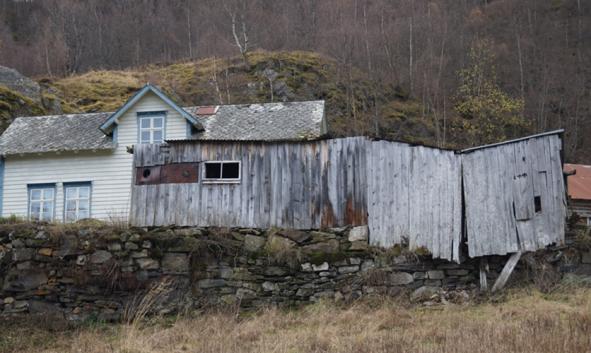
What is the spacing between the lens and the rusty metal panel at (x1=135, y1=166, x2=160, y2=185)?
17078mm

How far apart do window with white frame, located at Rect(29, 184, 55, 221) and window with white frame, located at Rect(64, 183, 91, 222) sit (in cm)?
62

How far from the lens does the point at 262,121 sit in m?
22.9

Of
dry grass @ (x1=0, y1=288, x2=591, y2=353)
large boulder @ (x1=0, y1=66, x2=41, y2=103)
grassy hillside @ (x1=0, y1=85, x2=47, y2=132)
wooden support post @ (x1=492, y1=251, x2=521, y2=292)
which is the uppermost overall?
large boulder @ (x1=0, y1=66, x2=41, y2=103)

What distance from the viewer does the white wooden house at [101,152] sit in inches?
867

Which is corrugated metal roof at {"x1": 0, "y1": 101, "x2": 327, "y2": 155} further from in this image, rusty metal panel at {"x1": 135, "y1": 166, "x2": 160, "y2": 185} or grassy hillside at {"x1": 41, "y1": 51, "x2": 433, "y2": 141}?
grassy hillside at {"x1": 41, "y1": 51, "x2": 433, "y2": 141}

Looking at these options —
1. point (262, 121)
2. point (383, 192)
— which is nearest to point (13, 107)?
point (262, 121)

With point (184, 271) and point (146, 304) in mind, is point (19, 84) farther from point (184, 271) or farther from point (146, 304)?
point (146, 304)

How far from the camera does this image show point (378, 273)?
49.1 ft

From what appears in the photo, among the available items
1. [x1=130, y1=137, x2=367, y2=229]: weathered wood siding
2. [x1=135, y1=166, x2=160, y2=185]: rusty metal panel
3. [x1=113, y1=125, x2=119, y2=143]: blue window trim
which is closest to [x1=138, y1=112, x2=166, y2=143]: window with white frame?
[x1=113, y1=125, x2=119, y2=143]: blue window trim

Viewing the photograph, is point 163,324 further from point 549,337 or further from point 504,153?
point 504,153

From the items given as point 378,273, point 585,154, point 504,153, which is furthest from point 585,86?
point 378,273

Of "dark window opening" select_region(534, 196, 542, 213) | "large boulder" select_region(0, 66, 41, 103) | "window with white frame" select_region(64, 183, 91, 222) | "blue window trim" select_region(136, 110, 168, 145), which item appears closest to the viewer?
"dark window opening" select_region(534, 196, 542, 213)

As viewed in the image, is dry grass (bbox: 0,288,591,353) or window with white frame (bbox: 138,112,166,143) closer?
dry grass (bbox: 0,288,591,353)

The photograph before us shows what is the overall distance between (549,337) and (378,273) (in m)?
6.41
